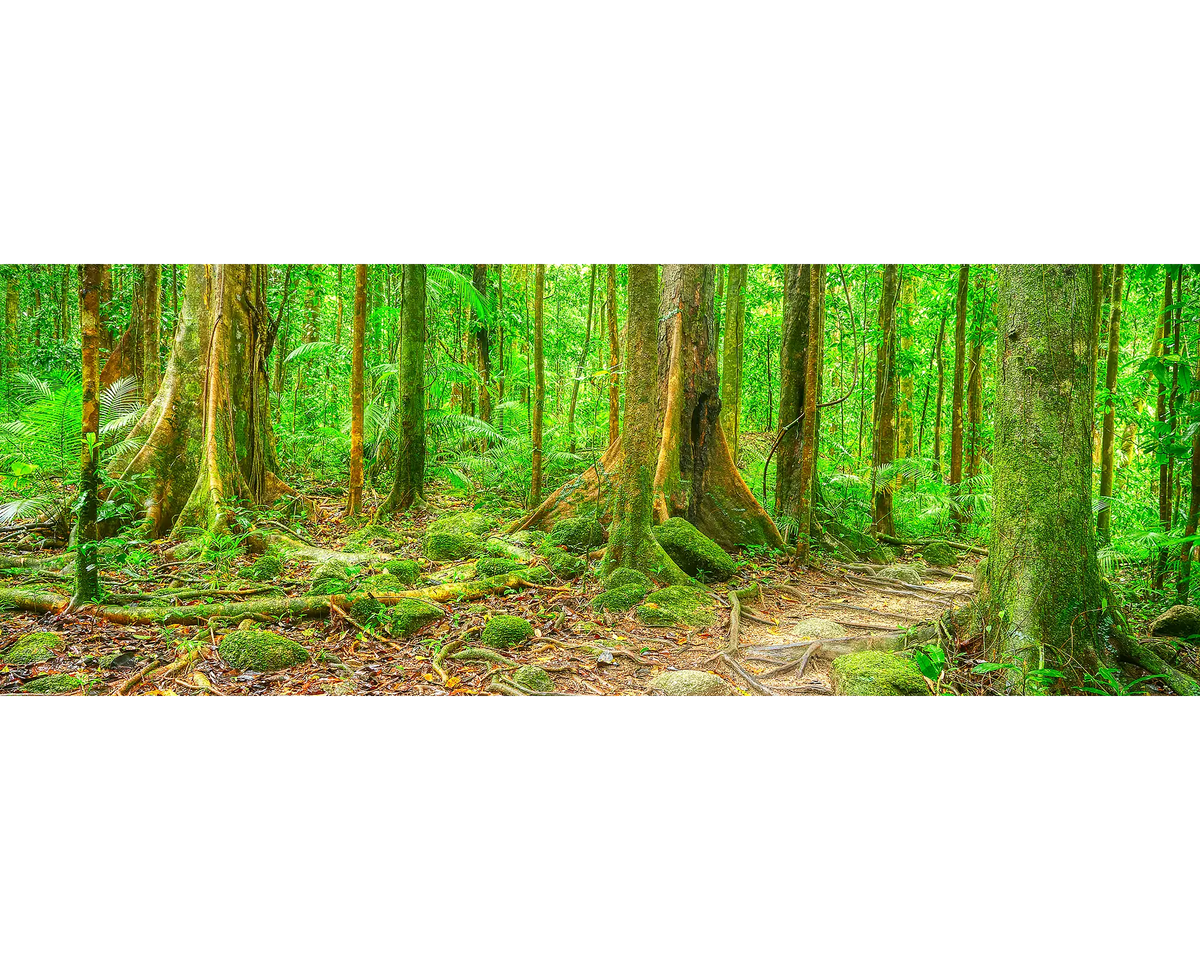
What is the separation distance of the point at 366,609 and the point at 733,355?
7631 millimetres

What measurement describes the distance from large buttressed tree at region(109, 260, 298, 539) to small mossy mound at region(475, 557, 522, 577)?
2.83 meters

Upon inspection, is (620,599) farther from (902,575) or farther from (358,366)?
(358,366)

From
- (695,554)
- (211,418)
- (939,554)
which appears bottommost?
(939,554)

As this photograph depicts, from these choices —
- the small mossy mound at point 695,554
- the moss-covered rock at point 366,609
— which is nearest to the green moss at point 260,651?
the moss-covered rock at point 366,609

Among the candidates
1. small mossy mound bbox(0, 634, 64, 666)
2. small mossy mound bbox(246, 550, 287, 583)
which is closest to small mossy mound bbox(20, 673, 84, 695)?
small mossy mound bbox(0, 634, 64, 666)

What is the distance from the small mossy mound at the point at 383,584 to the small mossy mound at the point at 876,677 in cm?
362

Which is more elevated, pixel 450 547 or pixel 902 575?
pixel 450 547

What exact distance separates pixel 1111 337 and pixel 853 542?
350 cm

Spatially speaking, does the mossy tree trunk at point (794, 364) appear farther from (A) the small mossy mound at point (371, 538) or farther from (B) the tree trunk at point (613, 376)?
(A) the small mossy mound at point (371, 538)

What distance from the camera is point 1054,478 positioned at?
3.87m

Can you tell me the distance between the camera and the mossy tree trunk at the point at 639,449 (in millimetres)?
6316

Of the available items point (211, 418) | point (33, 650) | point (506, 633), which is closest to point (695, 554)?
point (506, 633)
